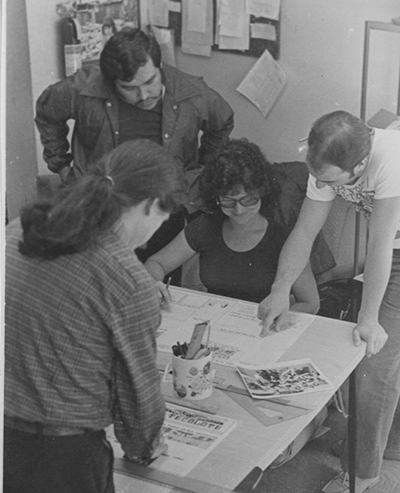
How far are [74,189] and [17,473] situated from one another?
1.45ft

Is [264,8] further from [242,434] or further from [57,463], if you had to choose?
[57,463]

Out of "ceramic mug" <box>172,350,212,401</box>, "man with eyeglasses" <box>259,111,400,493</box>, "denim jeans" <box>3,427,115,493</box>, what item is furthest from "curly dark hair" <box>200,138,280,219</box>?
"denim jeans" <box>3,427,115,493</box>

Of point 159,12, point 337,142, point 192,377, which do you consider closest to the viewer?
point 192,377

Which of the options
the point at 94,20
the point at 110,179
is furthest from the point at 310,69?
the point at 110,179

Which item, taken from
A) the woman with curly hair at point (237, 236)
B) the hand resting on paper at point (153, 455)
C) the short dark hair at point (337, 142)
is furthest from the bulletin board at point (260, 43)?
the hand resting on paper at point (153, 455)

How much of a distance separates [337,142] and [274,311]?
1.29 feet

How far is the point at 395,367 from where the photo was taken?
1.76 m

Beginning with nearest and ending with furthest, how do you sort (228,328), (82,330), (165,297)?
(82,330) < (228,328) < (165,297)

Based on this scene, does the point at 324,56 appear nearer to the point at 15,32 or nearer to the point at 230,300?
the point at 230,300

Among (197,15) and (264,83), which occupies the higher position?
(197,15)

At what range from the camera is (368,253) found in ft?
5.35

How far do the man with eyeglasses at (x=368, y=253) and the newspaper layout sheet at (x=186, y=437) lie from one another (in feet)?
1.18

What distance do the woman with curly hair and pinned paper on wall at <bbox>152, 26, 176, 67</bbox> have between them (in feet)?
1.35

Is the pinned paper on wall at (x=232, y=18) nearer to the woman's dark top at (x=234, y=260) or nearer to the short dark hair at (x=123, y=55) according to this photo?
the short dark hair at (x=123, y=55)
